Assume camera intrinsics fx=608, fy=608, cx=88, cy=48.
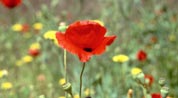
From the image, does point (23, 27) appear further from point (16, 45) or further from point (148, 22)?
point (148, 22)

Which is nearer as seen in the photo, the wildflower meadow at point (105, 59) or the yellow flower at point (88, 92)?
the yellow flower at point (88, 92)

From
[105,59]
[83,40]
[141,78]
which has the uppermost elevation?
[105,59]

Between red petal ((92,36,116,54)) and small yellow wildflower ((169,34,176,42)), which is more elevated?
small yellow wildflower ((169,34,176,42))

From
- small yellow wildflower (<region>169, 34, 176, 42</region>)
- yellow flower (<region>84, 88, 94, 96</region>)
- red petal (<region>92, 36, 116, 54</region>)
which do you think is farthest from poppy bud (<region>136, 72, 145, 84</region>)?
small yellow wildflower (<region>169, 34, 176, 42</region>)

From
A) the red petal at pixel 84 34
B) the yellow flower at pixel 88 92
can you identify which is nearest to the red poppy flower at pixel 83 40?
the red petal at pixel 84 34

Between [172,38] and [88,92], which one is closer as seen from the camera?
[88,92]

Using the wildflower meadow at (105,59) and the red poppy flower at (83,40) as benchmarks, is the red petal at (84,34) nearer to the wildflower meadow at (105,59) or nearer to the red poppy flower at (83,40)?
the red poppy flower at (83,40)

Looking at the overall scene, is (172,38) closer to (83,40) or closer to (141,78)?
(141,78)

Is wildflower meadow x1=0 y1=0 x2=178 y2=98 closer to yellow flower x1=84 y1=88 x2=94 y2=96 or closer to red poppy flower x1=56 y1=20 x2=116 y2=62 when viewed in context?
yellow flower x1=84 y1=88 x2=94 y2=96

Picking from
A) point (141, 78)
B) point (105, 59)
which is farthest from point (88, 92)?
point (141, 78)
